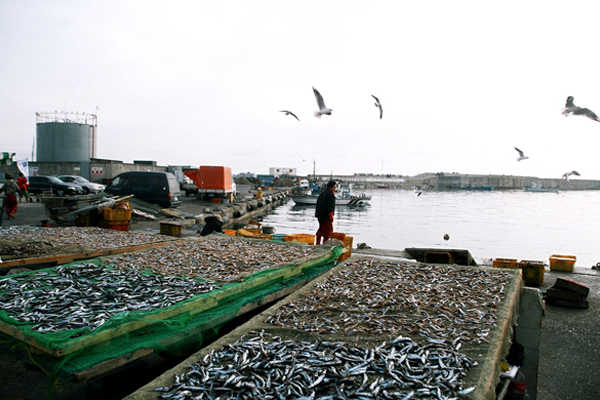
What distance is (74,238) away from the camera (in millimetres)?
9648

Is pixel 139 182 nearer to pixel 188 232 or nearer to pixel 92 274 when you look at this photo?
pixel 188 232

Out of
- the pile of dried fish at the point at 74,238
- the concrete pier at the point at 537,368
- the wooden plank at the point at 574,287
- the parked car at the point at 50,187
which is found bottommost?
the concrete pier at the point at 537,368

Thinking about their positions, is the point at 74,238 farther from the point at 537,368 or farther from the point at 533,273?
the point at 533,273

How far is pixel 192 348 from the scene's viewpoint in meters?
4.66

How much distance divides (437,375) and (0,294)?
5.37 metres

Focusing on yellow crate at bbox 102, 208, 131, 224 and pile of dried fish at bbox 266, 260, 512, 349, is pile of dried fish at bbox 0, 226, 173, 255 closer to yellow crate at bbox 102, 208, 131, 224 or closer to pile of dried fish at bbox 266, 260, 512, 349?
yellow crate at bbox 102, 208, 131, 224

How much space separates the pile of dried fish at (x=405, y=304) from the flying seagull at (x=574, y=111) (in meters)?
6.74

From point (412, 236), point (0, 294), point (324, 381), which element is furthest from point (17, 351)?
point (412, 236)

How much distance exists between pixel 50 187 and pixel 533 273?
1140 inches

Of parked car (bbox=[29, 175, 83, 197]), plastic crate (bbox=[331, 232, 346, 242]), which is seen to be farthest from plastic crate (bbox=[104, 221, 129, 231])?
parked car (bbox=[29, 175, 83, 197])

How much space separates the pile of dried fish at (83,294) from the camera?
4258 mm

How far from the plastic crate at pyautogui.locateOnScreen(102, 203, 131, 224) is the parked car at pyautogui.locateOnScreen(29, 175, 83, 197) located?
15224mm

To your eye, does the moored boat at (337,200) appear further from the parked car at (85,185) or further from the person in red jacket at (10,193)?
the person in red jacket at (10,193)

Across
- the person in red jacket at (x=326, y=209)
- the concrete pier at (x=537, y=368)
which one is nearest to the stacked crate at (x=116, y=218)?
the person in red jacket at (x=326, y=209)
